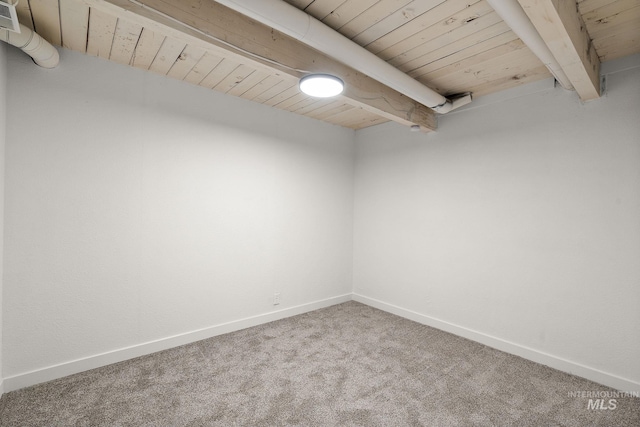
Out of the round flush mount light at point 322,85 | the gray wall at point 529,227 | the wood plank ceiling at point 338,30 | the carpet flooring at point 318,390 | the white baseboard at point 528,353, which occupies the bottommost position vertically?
the carpet flooring at point 318,390

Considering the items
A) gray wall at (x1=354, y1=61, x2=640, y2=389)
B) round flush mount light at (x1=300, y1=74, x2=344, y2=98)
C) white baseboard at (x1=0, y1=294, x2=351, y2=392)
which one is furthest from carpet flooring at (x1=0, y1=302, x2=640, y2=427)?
round flush mount light at (x1=300, y1=74, x2=344, y2=98)

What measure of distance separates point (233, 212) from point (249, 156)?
63 cm

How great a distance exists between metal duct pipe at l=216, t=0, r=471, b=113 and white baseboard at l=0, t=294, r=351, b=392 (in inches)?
104

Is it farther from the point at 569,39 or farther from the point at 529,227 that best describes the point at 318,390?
the point at 569,39

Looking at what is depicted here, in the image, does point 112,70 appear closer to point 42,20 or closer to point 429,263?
point 42,20

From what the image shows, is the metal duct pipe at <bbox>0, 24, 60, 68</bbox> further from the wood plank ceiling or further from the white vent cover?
the white vent cover

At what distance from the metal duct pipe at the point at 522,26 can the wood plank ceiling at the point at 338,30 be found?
0.40ft

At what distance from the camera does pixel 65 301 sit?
7.48 ft

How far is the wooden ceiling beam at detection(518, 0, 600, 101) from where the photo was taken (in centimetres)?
140

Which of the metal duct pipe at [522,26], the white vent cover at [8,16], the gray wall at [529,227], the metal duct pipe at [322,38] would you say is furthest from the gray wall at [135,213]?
the metal duct pipe at [522,26]

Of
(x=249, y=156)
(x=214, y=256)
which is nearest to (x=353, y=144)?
(x=249, y=156)

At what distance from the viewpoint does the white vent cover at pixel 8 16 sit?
141cm

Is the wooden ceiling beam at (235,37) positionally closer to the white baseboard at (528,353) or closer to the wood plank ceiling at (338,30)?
the wood plank ceiling at (338,30)

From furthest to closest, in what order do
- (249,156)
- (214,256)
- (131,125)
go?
(249,156), (214,256), (131,125)
